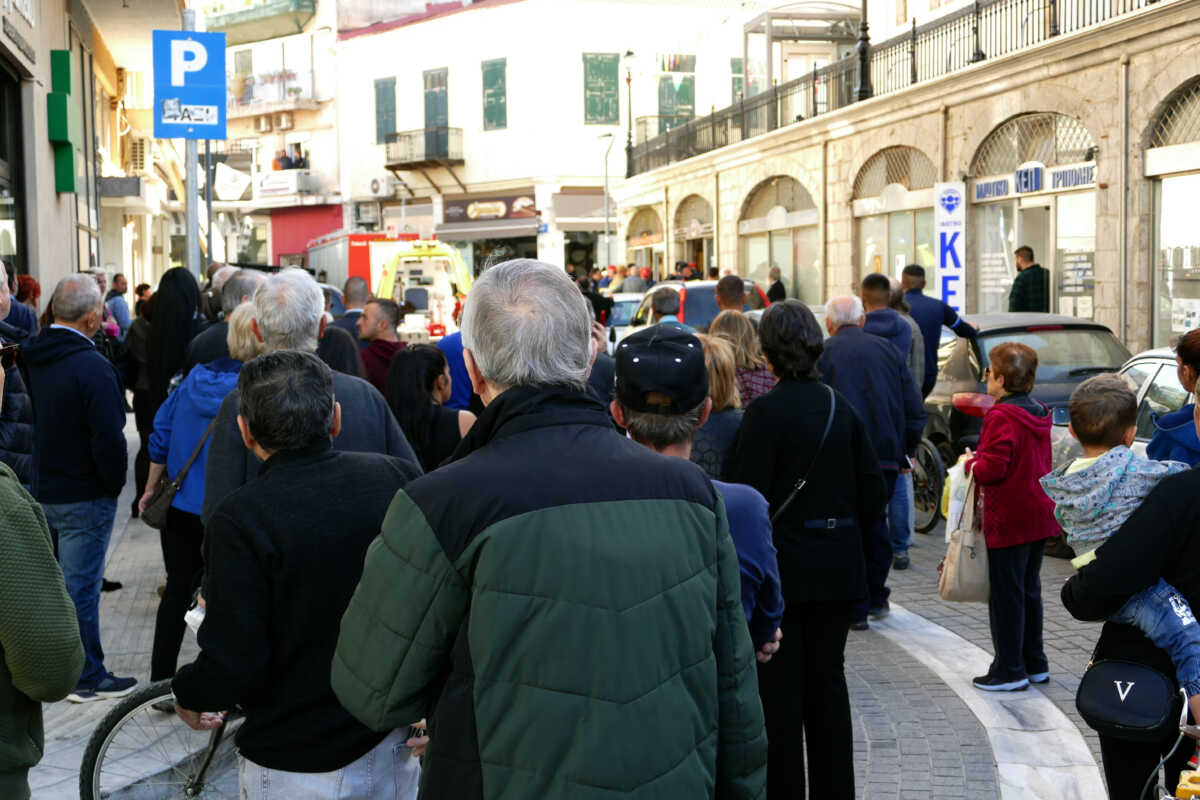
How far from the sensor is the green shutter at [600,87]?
46.0 meters

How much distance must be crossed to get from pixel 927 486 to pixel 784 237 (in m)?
19.6

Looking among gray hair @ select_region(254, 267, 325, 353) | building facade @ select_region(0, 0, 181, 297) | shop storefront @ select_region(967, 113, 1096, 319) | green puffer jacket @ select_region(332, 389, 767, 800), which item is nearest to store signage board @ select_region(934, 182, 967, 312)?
shop storefront @ select_region(967, 113, 1096, 319)

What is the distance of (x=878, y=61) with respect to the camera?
24.9 metres

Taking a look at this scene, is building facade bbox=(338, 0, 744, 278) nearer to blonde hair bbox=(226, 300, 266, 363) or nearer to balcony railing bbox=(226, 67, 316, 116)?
balcony railing bbox=(226, 67, 316, 116)

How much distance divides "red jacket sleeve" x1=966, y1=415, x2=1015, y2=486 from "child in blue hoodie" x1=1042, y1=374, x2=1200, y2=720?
2007 millimetres

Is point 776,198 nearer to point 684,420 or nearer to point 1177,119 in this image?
point 1177,119

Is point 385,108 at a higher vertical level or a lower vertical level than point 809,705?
higher

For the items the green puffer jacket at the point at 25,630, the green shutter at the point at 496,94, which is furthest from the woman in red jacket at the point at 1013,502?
the green shutter at the point at 496,94

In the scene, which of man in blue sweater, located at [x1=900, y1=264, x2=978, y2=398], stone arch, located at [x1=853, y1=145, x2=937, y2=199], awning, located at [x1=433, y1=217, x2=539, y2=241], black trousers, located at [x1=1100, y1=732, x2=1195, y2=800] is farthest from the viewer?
awning, located at [x1=433, y1=217, x2=539, y2=241]

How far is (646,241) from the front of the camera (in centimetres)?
4003

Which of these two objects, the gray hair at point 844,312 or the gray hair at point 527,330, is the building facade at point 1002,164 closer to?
the gray hair at point 844,312

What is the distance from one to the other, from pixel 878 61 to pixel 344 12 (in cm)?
3302

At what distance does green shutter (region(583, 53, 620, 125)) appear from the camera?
46.0 metres

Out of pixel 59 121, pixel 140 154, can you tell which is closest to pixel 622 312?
pixel 59 121
